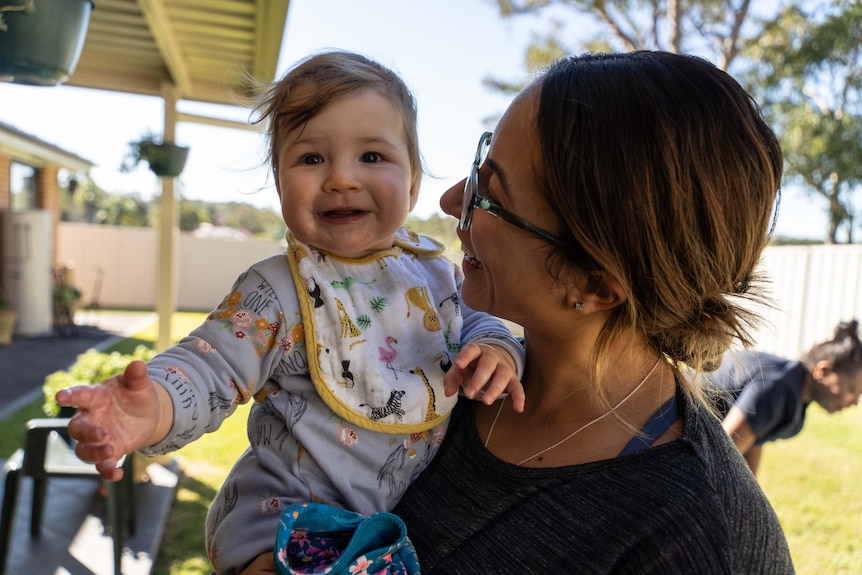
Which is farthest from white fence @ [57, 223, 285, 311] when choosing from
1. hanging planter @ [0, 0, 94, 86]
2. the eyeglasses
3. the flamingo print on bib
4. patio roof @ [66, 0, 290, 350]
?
the eyeglasses

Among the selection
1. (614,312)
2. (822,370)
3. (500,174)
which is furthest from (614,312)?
(822,370)

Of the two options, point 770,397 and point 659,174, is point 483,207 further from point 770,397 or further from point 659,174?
point 770,397

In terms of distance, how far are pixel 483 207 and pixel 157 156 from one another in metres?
4.41

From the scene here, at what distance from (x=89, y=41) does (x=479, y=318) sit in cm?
510

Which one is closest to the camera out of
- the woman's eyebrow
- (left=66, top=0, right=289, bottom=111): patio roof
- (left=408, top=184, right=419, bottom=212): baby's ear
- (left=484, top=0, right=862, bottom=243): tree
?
the woman's eyebrow

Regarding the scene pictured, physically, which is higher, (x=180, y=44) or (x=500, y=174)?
(x=180, y=44)

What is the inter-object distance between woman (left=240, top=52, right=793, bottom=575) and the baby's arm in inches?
15.5

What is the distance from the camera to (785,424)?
419 centimetres

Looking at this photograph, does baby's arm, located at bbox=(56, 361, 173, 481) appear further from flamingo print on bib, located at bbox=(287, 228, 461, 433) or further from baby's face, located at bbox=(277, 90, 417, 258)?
baby's face, located at bbox=(277, 90, 417, 258)

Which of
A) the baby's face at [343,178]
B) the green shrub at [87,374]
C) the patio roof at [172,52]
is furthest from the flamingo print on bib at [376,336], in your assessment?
the green shrub at [87,374]

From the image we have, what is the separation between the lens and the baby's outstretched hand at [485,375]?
136 cm

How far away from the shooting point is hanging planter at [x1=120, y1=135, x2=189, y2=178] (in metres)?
5.12

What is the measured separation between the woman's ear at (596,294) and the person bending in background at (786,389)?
2779mm

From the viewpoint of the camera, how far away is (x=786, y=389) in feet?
13.4
